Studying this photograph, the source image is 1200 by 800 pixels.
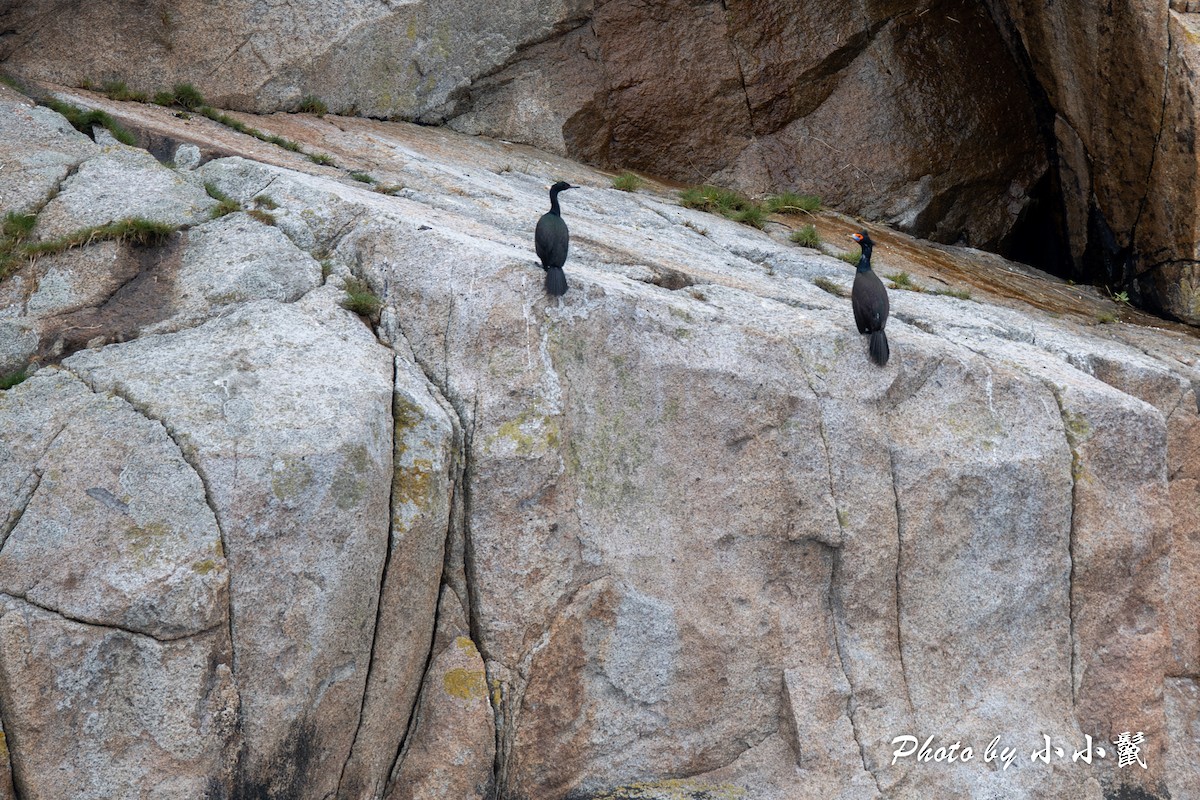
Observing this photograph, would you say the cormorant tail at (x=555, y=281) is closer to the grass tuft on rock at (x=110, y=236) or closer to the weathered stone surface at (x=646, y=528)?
the weathered stone surface at (x=646, y=528)

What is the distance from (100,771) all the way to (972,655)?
762 cm

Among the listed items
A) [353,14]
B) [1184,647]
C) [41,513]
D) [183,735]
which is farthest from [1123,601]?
[353,14]

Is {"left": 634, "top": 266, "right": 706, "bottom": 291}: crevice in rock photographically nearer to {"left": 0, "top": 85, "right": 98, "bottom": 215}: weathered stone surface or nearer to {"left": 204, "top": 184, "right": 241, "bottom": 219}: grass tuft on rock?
{"left": 204, "top": 184, "right": 241, "bottom": 219}: grass tuft on rock

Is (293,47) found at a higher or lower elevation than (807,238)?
higher

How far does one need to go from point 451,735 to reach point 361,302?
12.9 ft

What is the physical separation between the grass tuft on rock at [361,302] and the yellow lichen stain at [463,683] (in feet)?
11.0

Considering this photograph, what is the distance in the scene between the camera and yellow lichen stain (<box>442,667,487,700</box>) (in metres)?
9.76

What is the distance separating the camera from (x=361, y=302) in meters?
10.6

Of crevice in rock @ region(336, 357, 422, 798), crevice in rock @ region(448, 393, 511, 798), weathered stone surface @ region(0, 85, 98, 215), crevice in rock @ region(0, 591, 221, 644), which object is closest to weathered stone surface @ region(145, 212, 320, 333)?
weathered stone surface @ region(0, 85, 98, 215)

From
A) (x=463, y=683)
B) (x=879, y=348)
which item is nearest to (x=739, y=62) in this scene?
(x=879, y=348)

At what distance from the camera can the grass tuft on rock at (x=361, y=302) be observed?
34.9 feet

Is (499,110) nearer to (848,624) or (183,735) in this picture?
(848,624)

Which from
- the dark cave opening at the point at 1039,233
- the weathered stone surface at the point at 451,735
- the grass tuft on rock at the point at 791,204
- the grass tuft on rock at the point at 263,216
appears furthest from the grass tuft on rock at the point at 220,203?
the dark cave opening at the point at 1039,233

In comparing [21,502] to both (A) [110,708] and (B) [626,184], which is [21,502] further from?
(B) [626,184]
